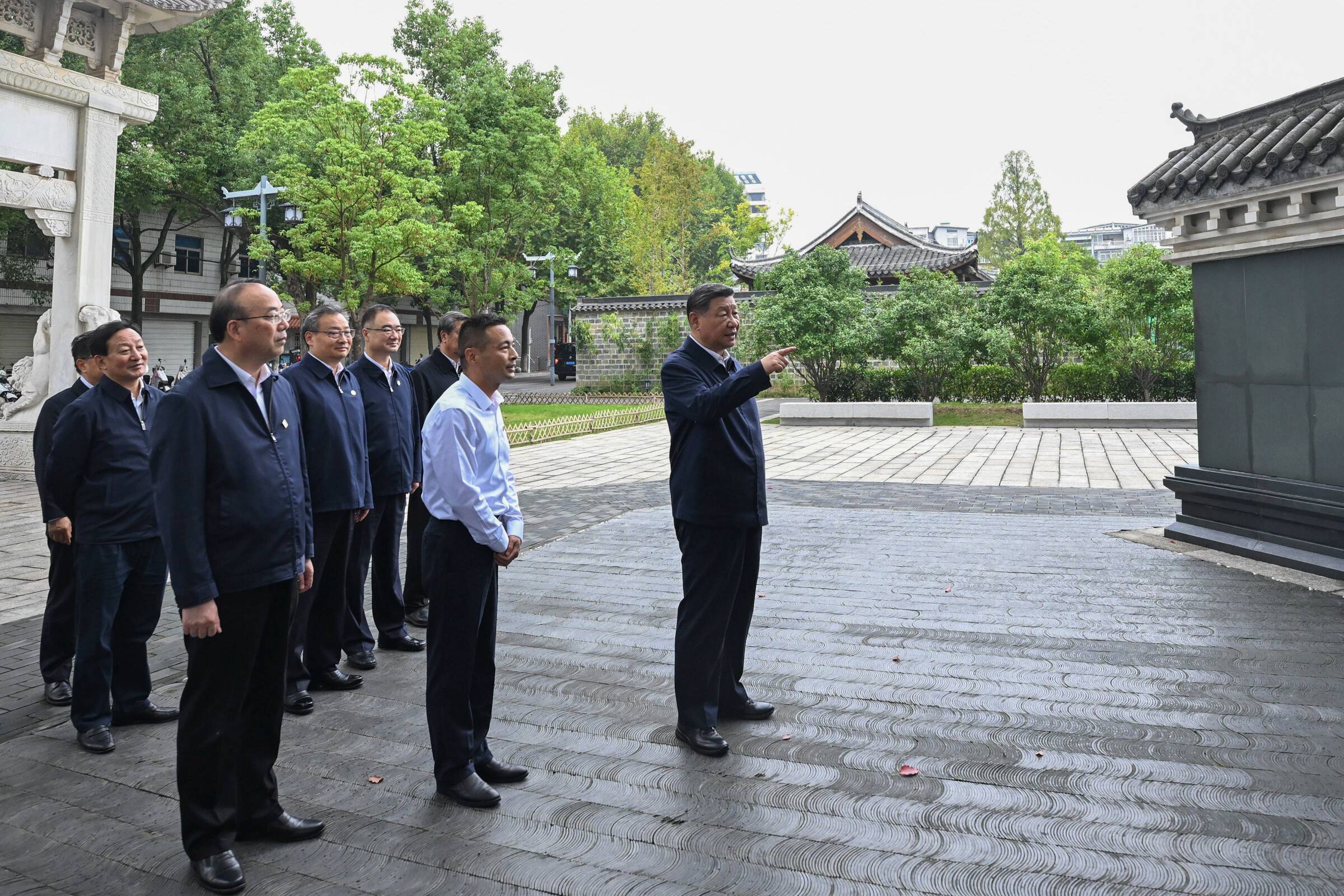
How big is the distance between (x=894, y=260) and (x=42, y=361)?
2920 cm

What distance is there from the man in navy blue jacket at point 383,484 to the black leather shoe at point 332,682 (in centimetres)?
29

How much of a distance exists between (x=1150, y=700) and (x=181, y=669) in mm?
4668

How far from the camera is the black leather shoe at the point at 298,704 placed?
4.15 m

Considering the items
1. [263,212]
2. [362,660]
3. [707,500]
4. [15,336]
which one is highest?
[263,212]

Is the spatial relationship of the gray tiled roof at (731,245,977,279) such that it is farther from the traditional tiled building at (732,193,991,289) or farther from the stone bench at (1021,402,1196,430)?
the stone bench at (1021,402,1196,430)

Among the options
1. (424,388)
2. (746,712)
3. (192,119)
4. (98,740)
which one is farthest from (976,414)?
(192,119)

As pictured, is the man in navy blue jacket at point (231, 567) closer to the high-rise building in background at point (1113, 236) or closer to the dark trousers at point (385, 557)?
the dark trousers at point (385, 557)

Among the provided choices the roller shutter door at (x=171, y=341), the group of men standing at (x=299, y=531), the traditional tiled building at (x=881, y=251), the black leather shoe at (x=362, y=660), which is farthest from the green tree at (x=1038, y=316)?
the roller shutter door at (x=171, y=341)

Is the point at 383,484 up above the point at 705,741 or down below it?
above

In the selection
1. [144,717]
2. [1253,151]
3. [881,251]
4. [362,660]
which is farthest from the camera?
[881,251]

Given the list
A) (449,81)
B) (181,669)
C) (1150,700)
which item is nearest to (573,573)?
(181,669)

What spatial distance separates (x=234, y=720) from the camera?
2.89 m

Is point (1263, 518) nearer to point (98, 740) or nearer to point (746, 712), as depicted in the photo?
point (746, 712)

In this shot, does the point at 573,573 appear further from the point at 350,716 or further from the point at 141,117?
the point at 141,117
